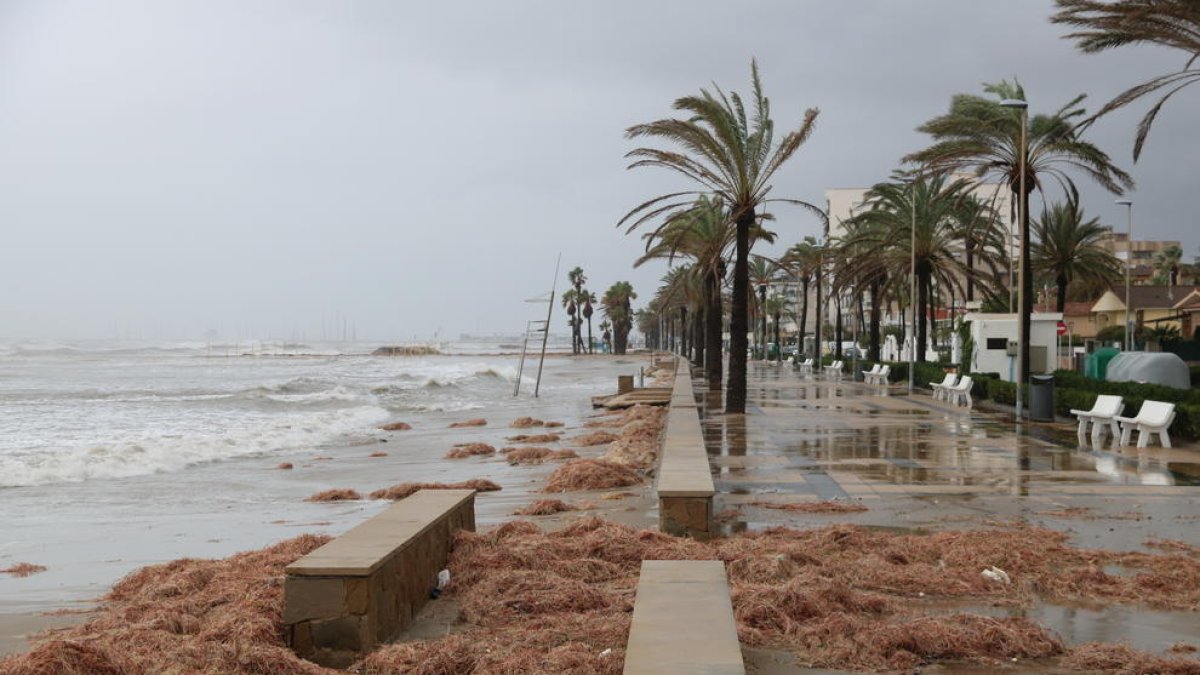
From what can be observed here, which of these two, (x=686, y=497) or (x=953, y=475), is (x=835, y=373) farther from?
(x=686, y=497)

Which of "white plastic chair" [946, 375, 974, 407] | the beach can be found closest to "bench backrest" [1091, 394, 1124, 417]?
"white plastic chair" [946, 375, 974, 407]

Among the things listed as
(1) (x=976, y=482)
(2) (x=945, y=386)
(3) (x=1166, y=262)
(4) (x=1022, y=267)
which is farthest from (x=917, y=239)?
(3) (x=1166, y=262)

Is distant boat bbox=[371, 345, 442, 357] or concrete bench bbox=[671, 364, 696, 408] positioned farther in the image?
distant boat bbox=[371, 345, 442, 357]

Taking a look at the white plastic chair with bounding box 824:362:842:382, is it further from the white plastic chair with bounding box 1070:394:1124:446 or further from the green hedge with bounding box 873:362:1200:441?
the white plastic chair with bounding box 1070:394:1124:446

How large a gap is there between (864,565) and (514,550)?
2515 millimetres

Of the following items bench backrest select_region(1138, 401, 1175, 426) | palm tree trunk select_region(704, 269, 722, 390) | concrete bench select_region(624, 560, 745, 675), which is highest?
palm tree trunk select_region(704, 269, 722, 390)

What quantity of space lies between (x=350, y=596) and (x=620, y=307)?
13575cm

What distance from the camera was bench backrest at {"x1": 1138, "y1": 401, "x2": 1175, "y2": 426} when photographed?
15945 mm

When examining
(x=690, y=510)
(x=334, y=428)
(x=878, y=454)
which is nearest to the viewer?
(x=690, y=510)

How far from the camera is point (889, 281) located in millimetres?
44969

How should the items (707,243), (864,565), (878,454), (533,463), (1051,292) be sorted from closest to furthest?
(864,565), (878,454), (533,463), (707,243), (1051,292)

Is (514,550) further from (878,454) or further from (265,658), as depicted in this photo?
(878,454)

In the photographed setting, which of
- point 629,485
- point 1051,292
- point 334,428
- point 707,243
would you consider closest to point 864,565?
point 629,485

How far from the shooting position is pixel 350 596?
555 cm
